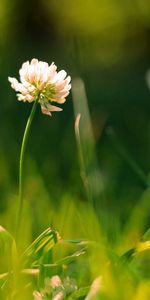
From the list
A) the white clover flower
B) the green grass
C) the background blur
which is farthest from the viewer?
the background blur

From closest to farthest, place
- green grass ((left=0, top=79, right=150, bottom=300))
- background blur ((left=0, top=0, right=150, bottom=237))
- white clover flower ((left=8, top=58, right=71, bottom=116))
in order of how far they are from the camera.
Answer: green grass ((left=0, top=79, right=150, bottom=300)) → white clover flower ((left=8, top=58, right=71, bottom=116)) → background blur ((left=0, top=0, right=150, bottom=237))

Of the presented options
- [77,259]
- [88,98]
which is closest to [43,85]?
[77,259]

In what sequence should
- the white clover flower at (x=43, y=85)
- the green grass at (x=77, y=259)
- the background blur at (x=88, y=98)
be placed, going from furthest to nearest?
1. the background blur at (x=88, y=98)
2. the white clover flower at (x=43, y=85)
3. the green grass at (x=77, y=259)

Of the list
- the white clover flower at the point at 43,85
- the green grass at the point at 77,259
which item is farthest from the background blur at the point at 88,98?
the white clover flower at the point at 43,85

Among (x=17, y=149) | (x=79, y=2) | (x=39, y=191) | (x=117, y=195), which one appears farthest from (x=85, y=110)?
(x=79, y=2)

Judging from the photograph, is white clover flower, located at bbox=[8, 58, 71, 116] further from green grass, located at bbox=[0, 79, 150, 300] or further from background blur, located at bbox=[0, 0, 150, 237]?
background blur, located at bbox=[0, 0, 150, 237]

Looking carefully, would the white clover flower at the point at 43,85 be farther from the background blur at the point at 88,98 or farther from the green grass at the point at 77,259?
the background blur at the point at 88,98

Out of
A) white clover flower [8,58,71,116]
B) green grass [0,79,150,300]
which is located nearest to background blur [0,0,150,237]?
green grass [0,79,150,300]

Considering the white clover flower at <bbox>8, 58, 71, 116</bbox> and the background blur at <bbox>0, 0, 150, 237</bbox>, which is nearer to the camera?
the white clover flower at <bbox>8, 58, 71, 116</bbox>
